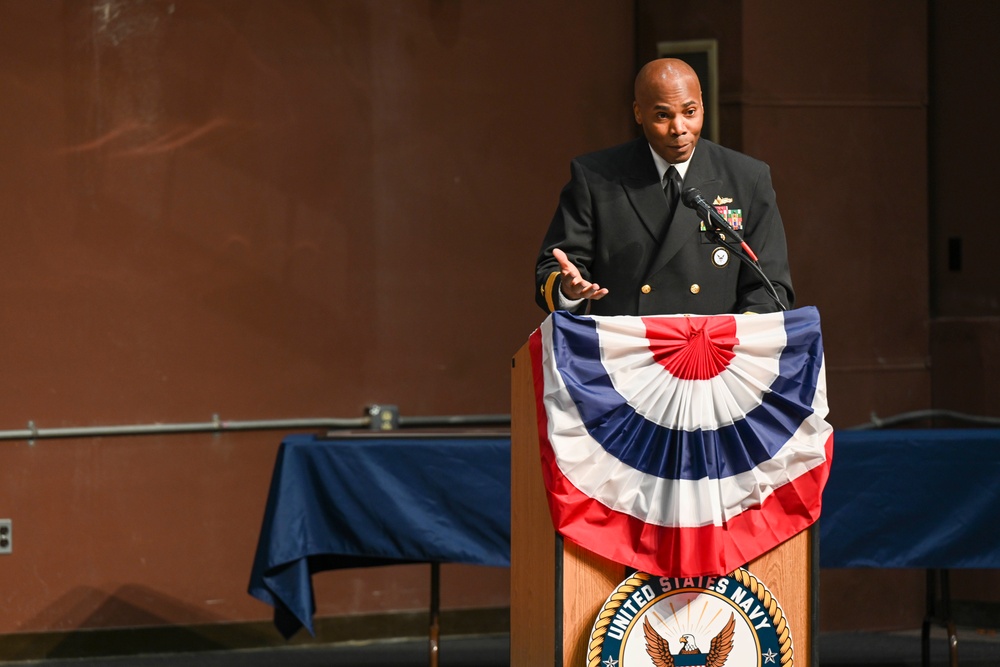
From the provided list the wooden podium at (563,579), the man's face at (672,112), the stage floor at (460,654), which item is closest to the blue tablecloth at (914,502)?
the stage floor at (460,654)

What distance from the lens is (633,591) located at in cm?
245

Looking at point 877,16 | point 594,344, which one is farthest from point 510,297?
point 594,344

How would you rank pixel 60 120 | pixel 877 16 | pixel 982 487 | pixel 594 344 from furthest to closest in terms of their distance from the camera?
pixel 877 16, pixel 60 120, pixel 982 487, pixel 594 344

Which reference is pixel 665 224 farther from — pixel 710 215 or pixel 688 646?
pixel 688 646

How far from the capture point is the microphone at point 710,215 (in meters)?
2.49

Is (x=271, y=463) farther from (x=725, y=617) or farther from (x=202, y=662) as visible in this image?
(x=725, y=617)

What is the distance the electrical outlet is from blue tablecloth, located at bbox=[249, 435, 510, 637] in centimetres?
124

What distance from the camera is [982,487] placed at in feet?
12.2

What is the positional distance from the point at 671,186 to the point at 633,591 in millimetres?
875

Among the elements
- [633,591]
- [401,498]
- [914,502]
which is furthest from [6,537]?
[914,502]

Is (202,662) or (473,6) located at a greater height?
(473,6)

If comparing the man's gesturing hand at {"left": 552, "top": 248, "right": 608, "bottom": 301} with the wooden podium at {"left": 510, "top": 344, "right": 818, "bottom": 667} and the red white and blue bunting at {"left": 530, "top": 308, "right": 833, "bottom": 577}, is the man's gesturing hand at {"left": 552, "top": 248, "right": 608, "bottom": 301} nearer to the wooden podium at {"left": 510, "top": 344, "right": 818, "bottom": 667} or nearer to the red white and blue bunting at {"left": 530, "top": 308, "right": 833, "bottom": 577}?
the red white and blue bunting at {"left": 530, "top": 308, "right": 833, "bottom": 577}

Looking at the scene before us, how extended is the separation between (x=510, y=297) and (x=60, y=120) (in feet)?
5.74

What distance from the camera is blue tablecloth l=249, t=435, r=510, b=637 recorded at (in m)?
3.86
